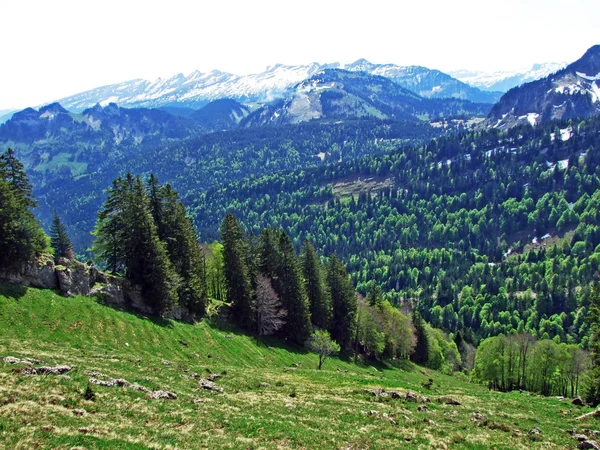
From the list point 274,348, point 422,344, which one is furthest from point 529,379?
point 274,348

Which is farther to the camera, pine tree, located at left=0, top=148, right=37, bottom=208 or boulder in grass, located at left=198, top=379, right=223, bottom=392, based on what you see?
pine tree, located at left=0, top=148, right=37, bottom=208

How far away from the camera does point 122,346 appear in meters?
47.9

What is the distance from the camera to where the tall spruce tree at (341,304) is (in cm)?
9219

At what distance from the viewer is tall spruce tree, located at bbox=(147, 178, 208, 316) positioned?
227 feet

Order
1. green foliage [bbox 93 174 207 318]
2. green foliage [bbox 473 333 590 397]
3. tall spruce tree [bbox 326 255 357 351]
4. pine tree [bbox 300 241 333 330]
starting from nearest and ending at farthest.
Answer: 1. green foliage [bbox 93 174 207 318]
2. green foliage [bbox 473 333 590 397]
3. pine tree [bbox 300 241 333 330]
4. tall spruce tree [bbox 326 255 357 351]

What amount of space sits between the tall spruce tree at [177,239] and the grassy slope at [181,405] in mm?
11539

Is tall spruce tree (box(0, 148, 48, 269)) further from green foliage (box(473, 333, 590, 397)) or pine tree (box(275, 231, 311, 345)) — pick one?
green foliage (box(473, 333, 590, 397))

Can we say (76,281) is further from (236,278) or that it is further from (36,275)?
(236,278)

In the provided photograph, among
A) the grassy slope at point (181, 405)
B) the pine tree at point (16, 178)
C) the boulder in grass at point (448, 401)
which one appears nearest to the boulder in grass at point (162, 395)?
the grassy slope at point (181, 405)

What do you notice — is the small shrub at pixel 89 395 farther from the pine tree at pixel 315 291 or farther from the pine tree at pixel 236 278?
the pine tree at pixel 315 291

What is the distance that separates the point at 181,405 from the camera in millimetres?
28719

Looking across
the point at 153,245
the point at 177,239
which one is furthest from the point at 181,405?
the point at 177,239

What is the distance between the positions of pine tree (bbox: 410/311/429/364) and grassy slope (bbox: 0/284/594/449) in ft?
215

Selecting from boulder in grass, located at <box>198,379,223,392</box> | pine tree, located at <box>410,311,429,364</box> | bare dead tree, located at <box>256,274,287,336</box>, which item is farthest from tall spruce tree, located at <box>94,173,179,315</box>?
pine tree, located at <box>410,311,429,364</box>
